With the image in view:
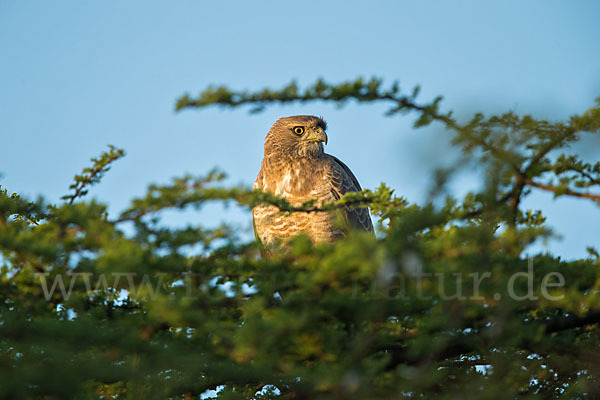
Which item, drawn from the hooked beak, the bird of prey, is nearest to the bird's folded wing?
the bird of prey

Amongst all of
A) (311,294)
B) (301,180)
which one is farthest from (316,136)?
(311,294)

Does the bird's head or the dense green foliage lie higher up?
the bird's head

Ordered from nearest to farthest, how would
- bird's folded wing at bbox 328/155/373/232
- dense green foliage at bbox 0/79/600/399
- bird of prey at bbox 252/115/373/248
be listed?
dense green foliage at bbox 0/79/600/399, bird of prey at bbox 252/115/373/248, bird's folded wing at bbox 328/155/373/232

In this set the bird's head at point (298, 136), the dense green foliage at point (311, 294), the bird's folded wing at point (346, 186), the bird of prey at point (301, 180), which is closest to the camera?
the dense green foliage at point (311, 294)

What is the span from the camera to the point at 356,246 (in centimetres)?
205

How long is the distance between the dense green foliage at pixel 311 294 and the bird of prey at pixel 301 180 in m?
3.39

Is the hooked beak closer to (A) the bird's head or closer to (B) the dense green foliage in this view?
(A) the bird's head

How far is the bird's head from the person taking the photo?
7582 mm

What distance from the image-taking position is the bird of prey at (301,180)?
6.71 meters

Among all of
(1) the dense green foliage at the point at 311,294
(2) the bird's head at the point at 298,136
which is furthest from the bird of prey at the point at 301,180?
(1) the dense green foliage at the point at 311,294

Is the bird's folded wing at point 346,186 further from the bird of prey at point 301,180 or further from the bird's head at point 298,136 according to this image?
the bird's head at point 298,136

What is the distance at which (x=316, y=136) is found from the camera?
7.65 meters

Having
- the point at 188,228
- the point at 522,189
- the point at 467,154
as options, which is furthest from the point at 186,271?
the point at 522,189

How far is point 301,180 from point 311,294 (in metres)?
4.62
